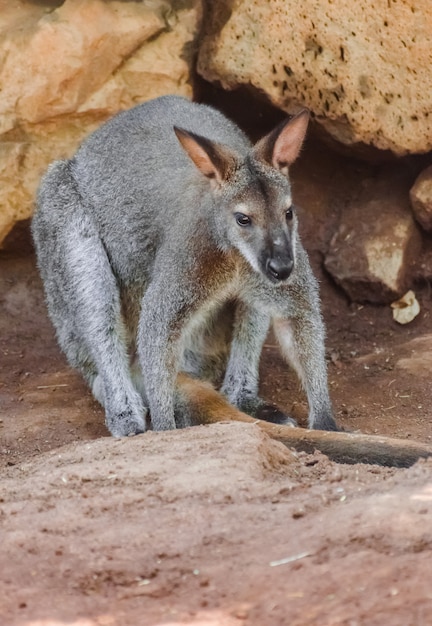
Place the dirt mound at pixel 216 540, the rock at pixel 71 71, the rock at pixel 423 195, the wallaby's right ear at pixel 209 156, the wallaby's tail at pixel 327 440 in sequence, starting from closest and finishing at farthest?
the dirt mound at pixel 216 540 < the wallaby's tail at pixel 327 440 < the wallaby's right ear at pixel 209 156 < the rock at pixel 71 71 < the rock at pixel 423 195

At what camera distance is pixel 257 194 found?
240 inches

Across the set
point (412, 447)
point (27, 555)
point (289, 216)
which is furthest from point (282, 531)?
point (289, 216)

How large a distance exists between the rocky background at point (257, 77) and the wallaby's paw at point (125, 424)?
2.19 metres

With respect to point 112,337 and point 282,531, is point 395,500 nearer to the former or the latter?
point 282,531

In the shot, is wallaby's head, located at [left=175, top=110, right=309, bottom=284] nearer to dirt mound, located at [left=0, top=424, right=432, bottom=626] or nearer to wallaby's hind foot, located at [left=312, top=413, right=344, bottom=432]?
wallaby's hind foot, located at [left=312, top=413, right=344, bottom=432]

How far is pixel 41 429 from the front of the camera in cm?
716

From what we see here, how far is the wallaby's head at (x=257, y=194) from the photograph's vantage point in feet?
19.6

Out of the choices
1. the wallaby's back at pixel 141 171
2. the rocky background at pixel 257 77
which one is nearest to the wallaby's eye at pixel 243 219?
the wallaby's back at pixel 141 171

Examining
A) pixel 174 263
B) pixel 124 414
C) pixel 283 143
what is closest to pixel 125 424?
pixel 124 414

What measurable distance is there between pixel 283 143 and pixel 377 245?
95.6 inches

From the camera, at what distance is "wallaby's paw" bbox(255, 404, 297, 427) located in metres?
6.79

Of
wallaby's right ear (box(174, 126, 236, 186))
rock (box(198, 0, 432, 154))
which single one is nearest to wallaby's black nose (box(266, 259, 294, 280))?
wallaby's right ear (box(174, 126, 236, 186))

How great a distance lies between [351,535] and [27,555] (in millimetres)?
1260

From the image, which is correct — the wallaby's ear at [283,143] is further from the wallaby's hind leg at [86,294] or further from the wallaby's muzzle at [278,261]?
the wallaby's hind leg at [86,294]
